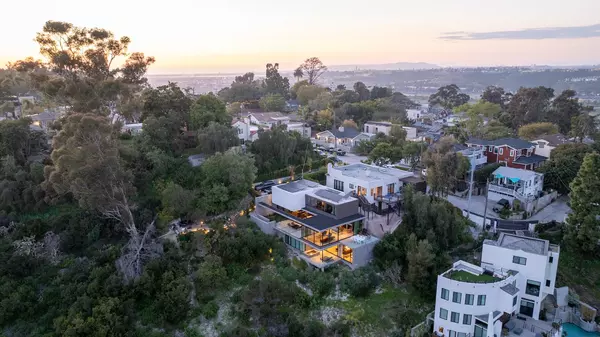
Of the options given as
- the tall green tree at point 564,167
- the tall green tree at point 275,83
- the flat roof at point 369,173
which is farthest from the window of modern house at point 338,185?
the tall green tree at point 275,83

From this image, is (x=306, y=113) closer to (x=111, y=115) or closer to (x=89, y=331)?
(x=111, y=115)

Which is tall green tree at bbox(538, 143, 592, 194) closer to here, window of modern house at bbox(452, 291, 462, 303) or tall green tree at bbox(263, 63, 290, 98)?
window of modern house at bbox(452, 291, 462, 303)

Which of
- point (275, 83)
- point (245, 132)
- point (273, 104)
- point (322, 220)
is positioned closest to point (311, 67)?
point (275, 83)

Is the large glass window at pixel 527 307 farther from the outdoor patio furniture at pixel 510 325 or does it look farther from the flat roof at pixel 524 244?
the flat roof at pixel 524 244

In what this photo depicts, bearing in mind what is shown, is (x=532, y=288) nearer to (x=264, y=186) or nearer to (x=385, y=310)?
(x=385, y=310)

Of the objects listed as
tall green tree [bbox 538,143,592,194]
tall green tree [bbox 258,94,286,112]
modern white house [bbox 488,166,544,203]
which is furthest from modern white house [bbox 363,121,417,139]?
tall green tree [bbox 538,143,592,194]

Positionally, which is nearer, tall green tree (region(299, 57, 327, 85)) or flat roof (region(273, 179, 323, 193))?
flat roof (region(273, 179, 323, 193))
